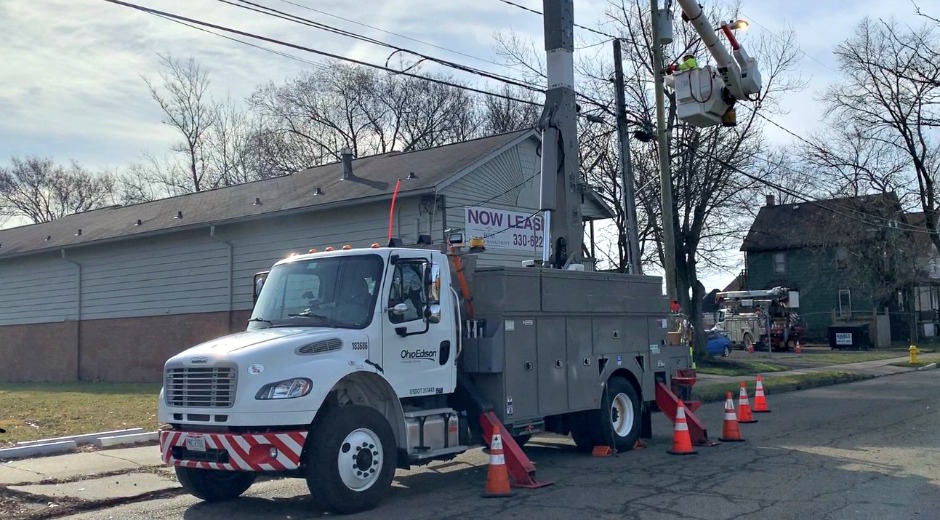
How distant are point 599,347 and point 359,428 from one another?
14.5 ft

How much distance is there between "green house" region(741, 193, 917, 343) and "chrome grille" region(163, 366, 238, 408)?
3586 cm

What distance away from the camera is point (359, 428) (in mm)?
8789

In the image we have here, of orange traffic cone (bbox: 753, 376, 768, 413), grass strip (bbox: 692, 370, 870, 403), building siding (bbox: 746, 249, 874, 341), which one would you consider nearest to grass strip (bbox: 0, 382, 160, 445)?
orange traffic cone (bbox: 753, 376, 768, 413)

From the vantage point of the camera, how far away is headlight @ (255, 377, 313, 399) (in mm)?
8461

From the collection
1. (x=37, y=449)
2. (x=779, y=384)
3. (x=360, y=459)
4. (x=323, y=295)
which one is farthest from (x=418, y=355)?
(x=779, y=384)

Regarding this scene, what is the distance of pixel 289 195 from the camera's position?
80.4 ft

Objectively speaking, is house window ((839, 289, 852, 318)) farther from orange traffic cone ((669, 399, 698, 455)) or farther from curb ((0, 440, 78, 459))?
curb ((0, 440, 78, 459))

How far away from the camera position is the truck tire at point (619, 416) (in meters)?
12.2

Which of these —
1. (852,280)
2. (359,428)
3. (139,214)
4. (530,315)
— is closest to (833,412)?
(530,315)

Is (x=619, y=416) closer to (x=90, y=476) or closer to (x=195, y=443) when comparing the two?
(x=195, y=443)

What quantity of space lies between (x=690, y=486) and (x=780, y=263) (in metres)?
53.1

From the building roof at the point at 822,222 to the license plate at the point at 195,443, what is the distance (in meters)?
31.6

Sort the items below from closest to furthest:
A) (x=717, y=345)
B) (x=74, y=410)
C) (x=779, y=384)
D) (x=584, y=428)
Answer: (x=584, y=428)
(x=74, y=410)
(x=779, y=384)
(x=717, y=345)

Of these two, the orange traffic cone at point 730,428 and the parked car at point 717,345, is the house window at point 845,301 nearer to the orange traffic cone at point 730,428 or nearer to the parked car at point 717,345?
the parked car at point 717,345
